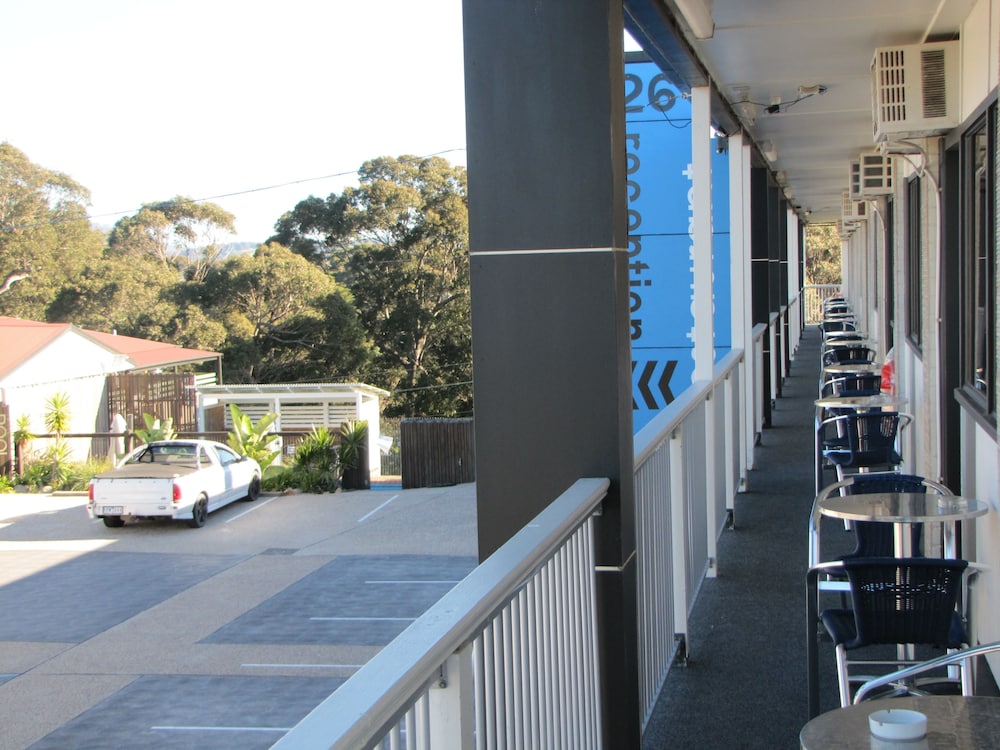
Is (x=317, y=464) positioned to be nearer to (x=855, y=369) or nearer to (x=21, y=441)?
(x=21, y=441)

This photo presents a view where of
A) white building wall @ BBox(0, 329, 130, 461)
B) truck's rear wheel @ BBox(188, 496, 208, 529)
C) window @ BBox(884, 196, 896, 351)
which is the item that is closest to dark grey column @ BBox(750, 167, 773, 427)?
window @ BBox(884, 196, 896, 351)

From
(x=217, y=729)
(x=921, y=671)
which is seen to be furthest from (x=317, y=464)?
(x=921, y=671)

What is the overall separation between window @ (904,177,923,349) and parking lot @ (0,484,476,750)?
219 inches

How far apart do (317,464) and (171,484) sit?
5.10 meters

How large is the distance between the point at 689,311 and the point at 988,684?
553cm

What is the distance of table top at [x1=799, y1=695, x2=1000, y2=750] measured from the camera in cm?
192

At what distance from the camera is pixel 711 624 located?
15.6 feet

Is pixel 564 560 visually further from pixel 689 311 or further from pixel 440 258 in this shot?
pixel 440 258

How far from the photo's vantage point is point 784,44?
20.2ft

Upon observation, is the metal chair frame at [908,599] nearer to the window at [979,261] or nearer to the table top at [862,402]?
the window at [979,261]

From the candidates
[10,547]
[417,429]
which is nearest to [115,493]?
[10,547]

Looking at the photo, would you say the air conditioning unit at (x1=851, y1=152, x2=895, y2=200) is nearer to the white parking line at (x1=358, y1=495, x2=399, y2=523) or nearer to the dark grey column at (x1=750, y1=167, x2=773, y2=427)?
the dark grey column at (x1=750, y1=167, x2=773, y2=427)

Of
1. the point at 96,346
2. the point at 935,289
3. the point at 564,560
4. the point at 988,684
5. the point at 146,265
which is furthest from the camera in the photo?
the point at 146,265

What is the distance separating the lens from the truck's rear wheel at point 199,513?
19.8 metres
